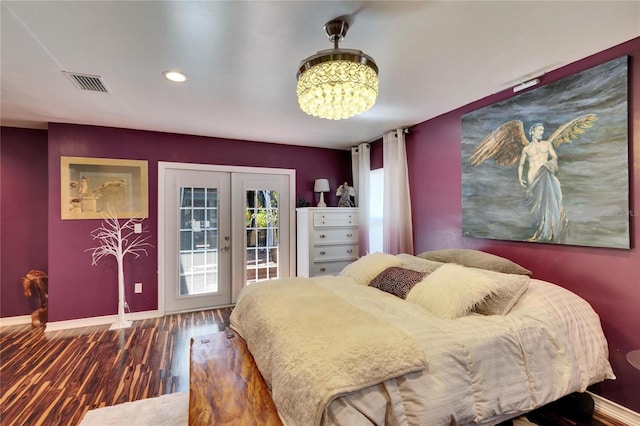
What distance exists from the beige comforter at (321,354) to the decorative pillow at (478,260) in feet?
3.87

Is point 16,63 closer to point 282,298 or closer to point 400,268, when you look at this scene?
point 282,298

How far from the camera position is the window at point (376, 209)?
4131 mm

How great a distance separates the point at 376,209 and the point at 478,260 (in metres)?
1.92

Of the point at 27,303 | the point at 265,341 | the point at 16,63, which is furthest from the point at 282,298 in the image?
the point at 27,303

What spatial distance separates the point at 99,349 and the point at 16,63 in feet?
8.33

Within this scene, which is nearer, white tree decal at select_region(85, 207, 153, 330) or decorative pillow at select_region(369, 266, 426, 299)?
decorative pillow at select_region(369, 266, 426, 299)

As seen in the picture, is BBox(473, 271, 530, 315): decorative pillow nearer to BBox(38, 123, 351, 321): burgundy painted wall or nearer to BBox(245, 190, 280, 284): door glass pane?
BBox(245, 190, 280, 284): door glass pane

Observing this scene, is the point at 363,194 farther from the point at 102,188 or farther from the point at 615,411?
the point at 102,188

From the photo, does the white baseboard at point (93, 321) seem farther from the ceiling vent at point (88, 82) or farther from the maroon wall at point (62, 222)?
the ceiling vent at point (88, 82)

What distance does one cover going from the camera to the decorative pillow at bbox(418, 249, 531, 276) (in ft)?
7.16

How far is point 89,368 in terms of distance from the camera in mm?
2590

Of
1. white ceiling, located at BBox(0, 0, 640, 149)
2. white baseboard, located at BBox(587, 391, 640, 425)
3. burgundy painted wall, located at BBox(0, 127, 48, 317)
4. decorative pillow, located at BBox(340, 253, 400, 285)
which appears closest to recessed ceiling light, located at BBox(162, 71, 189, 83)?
white ceiling, located at BBox(0, 0, 640, 149)

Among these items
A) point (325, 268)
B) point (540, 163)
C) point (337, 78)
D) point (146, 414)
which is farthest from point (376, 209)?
point (146, 414)

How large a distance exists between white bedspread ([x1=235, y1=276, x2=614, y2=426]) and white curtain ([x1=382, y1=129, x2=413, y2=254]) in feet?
5.20
